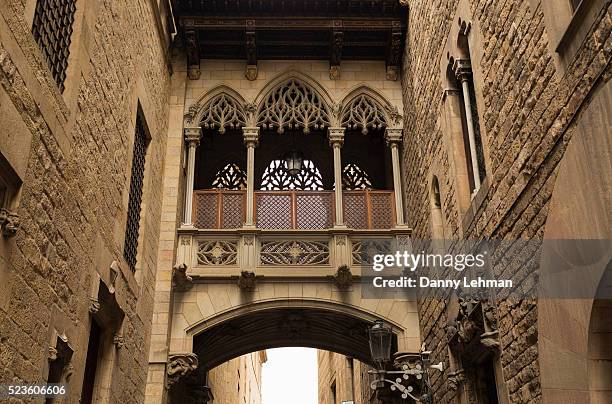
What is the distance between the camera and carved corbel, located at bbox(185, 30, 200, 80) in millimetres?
12641

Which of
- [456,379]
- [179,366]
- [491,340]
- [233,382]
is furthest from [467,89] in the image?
[233,382]

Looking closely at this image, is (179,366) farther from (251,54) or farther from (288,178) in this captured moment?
(251,54)

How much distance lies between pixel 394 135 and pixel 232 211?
3315 millimetres

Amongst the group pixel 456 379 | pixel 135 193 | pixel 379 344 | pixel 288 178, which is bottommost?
pixel 456 379

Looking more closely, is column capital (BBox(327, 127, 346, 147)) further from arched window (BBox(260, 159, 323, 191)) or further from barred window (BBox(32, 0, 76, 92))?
barred window (BBox(32, 0, 76, 92))

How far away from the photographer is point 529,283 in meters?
5.89

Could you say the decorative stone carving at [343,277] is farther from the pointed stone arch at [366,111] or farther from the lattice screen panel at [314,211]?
the pointed stone arch at [366,111]

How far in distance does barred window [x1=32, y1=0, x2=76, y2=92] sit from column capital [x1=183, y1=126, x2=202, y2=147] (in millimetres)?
5564

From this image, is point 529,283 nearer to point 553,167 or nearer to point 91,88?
point 553,167

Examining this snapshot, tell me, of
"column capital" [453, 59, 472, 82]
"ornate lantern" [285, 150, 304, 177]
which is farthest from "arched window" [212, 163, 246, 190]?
"column capital" [453, 59, 472, 82]

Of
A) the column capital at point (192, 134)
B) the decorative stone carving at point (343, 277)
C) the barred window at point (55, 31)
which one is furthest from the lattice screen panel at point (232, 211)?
the barred window at point (55, 31)

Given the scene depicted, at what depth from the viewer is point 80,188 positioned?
22.8 ft

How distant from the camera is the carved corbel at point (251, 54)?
12.6 metres

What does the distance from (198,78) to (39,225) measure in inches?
304
